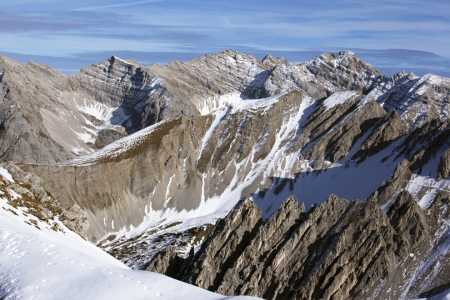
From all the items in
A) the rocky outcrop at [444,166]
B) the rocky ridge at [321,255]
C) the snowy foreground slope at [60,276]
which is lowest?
the rocky ridge at [321,255]

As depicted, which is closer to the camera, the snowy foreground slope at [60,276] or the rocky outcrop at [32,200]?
the snowy foreground slope at [60,276]

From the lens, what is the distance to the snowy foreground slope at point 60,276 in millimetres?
26438

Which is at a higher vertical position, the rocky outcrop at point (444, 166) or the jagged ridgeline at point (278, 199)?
the rocky outcrop at point (444, 166)

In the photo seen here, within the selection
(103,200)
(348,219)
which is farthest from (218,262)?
(103,200)

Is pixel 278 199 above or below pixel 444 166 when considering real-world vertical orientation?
below

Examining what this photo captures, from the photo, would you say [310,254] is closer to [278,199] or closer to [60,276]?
[60,276]

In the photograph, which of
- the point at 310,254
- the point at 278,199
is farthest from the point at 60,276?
the point at 278,199

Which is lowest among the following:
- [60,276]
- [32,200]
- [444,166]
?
[32,200]

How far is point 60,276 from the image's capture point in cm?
2789

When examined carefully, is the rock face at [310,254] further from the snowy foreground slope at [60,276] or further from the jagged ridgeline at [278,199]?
the snowy foreground slope at [60,276]

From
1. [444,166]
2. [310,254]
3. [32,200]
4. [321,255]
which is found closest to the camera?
[32,200]

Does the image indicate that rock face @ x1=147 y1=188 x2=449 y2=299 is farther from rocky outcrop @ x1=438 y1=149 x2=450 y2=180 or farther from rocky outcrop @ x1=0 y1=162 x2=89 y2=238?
rocky outcrop @ x1=0 y1=162 x2=89 y2=238

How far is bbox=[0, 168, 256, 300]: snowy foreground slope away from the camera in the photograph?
26.4 m

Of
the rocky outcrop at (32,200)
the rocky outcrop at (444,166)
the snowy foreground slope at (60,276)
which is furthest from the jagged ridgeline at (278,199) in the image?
the snowy foreground slope at (60,276)
